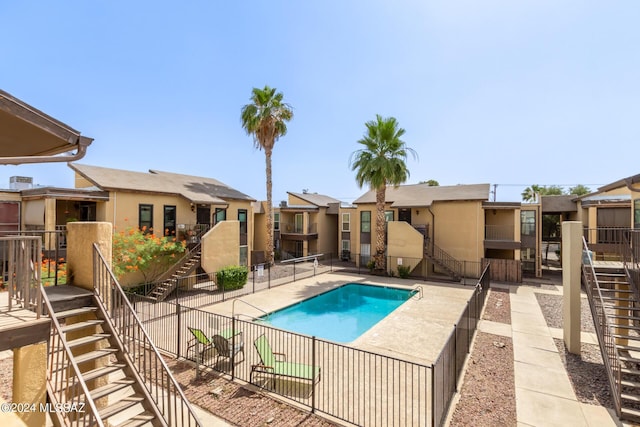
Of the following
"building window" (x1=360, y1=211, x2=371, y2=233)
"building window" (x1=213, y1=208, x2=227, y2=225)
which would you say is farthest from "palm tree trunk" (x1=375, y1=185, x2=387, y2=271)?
"building window" (x1=213, y1=208, x2=227, y2=225)

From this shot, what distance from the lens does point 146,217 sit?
1653 centimetres

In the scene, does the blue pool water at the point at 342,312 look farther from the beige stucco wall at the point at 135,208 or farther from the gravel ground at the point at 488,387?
the beige stucco wall at the point at 135,208

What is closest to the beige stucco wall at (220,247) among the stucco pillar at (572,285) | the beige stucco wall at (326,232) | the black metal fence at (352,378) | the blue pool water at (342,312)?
the blue pool water at (342,312)

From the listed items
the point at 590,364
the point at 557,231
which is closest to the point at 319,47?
the point at 590,364

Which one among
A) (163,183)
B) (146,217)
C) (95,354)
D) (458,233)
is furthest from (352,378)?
(458,233)

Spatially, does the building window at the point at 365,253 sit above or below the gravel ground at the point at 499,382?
above

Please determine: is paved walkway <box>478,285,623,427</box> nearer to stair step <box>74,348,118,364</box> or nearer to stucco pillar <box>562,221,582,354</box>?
stucco pillar <box>562,221,582,354</box>

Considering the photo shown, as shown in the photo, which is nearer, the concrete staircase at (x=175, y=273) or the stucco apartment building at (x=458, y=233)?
the concrete staircase at (x=175, y=273)

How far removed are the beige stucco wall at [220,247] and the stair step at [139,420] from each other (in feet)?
39.7

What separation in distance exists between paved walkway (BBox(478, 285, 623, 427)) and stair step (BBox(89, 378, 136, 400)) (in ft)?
24.5

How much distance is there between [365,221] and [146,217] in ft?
56.0

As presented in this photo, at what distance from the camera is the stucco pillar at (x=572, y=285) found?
876cm

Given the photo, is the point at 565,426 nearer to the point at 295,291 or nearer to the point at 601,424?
the point at 601,424

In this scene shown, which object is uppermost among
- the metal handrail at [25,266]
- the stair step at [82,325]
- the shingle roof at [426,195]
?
the shingle roof at [426,195]
